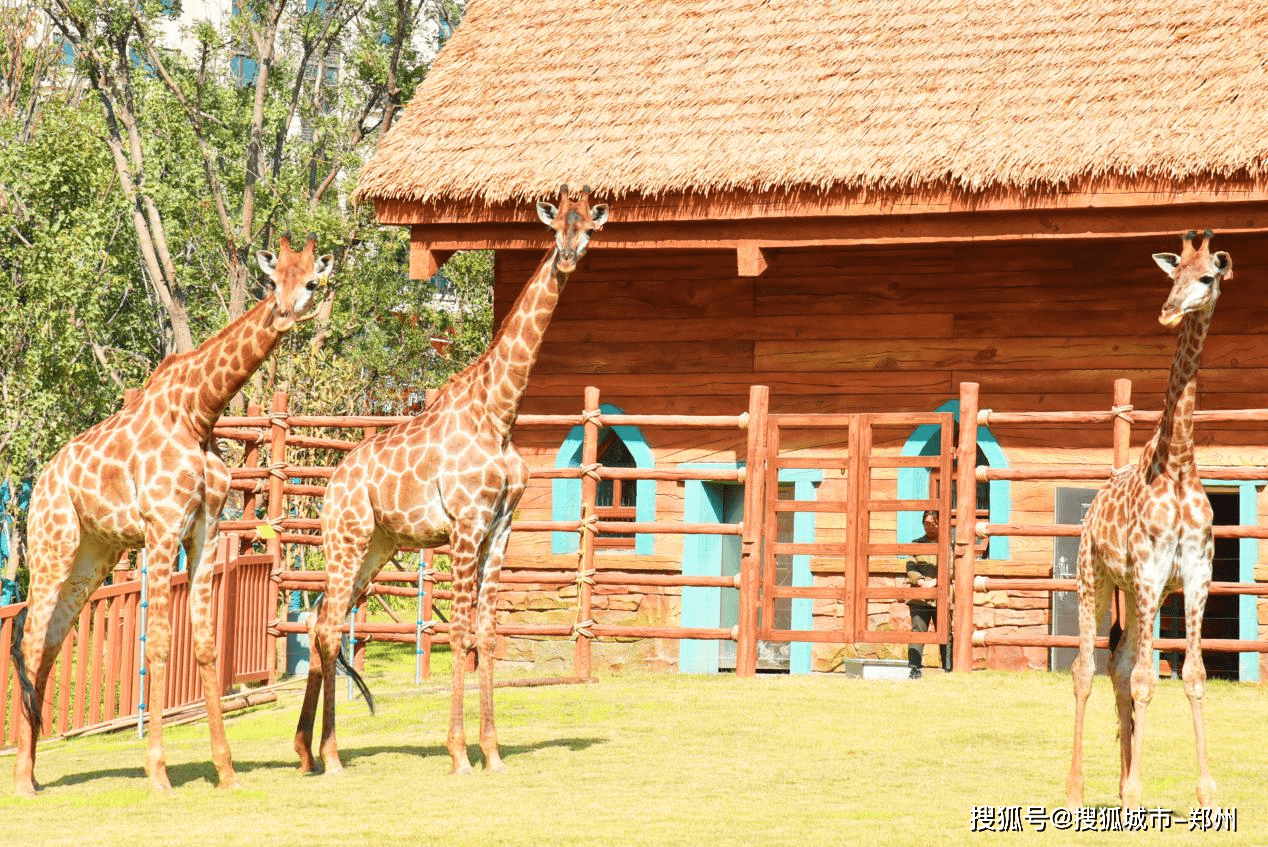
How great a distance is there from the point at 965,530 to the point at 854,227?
2483 mm

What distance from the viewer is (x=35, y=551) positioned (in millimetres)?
7410

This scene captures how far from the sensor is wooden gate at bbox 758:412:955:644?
11.0 meters

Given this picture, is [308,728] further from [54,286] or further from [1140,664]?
[54,286]

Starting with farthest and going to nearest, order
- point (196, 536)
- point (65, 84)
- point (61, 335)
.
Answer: point (65, 84)
point (61, 335)
point (196, 536)

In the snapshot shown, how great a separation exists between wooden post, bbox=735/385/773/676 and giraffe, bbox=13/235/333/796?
4.57 meters

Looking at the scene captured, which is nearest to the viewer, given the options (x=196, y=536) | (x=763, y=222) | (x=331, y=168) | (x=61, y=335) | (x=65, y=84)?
(x=196, y=536)

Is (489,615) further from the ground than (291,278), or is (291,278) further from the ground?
(291,278)

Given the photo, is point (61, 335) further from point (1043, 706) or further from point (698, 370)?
point (1043, 706)

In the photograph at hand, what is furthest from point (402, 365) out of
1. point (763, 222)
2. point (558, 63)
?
point (763, 222)

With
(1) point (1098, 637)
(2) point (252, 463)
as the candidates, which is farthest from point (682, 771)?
(2) point (252, 463)

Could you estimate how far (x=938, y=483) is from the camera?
12.4 meters

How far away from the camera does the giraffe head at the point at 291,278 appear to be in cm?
694

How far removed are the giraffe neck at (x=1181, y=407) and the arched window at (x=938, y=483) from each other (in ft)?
18.4

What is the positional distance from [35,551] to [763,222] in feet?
20.6
